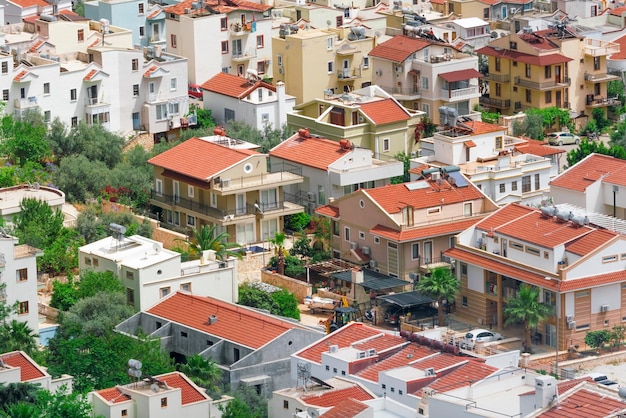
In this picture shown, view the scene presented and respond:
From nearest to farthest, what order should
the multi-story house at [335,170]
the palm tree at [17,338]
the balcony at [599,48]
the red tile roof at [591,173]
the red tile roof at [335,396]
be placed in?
the red tile roof at [335,396] < the palm tree at [17,338] < the red tile roof at [591,173] < the multi-story house at [335,170] < the balcony at [599,48]

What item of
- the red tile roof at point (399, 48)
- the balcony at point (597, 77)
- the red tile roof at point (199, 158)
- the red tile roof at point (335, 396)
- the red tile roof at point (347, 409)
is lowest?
the red tile roof at point (335, 396)

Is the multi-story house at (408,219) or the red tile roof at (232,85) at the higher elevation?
the red tile roof at (232,85)

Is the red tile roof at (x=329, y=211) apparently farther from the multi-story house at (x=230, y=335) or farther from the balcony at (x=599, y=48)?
the balcony at (x=599, y=48)

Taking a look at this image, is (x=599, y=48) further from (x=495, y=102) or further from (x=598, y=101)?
(x=495, y=102)

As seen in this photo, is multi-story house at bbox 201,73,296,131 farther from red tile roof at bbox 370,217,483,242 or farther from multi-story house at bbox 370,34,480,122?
red tile roof at bbox 370,217,483,242

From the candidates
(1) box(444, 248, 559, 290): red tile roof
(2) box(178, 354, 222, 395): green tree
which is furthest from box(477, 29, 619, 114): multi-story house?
(2) box(178, 354, 222, 395): green tree

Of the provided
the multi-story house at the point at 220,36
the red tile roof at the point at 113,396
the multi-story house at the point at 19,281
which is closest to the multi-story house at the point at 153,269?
the multi-story house at the point at 19,281
